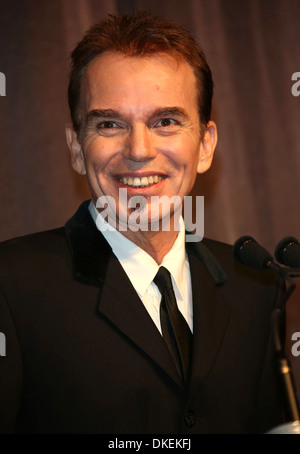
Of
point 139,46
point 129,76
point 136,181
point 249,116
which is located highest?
point 249,116

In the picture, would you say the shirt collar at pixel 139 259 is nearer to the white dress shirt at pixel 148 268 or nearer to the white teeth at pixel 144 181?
the white dress shirt at pixel 148 268

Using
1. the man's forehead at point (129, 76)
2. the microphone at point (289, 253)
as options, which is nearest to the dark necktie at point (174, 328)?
the microphone at point (289, 253)

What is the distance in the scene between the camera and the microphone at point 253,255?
1.33 metres

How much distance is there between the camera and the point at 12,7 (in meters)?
2.33

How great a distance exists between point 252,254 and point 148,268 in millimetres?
435

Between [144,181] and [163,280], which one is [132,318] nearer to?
[163,280]

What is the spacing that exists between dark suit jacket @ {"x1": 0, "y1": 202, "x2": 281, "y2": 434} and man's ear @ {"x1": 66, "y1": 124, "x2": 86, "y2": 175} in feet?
0.64

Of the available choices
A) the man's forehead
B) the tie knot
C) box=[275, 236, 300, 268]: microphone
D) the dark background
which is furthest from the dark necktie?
the dark background

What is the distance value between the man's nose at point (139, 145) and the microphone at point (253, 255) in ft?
1.32

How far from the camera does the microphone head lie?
1.33 meters

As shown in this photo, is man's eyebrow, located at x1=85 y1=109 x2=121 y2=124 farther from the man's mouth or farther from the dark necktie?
the dark necktie

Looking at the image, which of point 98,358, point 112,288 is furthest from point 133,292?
point 98,358

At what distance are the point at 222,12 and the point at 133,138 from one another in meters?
1.19

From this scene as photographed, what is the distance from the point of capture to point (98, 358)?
1564 mm
